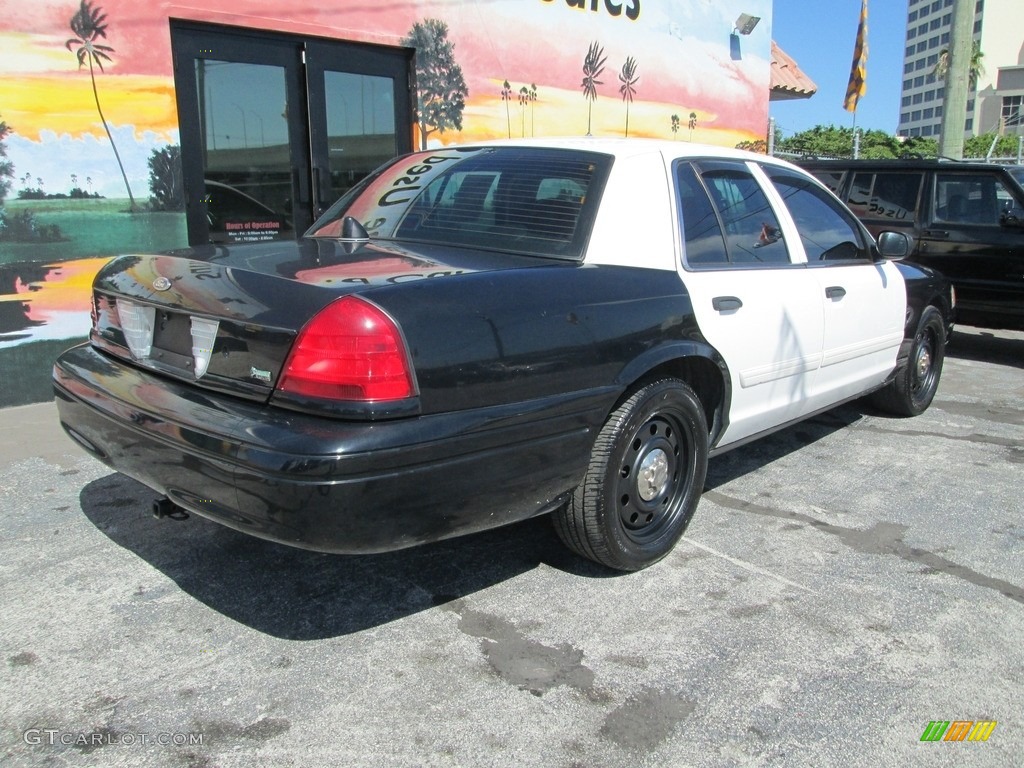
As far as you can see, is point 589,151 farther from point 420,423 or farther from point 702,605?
point 702,605

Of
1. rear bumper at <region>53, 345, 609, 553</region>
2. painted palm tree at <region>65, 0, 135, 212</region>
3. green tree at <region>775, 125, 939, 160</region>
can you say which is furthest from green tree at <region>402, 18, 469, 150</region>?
green tree at <region>775, 125, 939, 160</region>

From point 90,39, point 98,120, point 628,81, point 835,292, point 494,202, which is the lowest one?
point 835,292

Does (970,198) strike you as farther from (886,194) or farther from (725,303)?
(725,303)

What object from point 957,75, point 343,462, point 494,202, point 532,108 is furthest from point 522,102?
point 957,75

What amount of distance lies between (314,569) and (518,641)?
952 millimetres

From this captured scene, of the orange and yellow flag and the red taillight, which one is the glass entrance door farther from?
the orange and yellow flag

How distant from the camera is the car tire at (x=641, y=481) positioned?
3.12m

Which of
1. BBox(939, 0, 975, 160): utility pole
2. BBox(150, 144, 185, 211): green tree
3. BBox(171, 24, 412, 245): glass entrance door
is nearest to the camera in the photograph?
BBox(150, 144, 185, 211): green tree

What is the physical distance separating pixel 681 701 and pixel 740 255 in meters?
2.05

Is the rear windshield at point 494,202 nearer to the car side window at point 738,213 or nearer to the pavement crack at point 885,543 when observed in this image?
the car side window at point 738,213

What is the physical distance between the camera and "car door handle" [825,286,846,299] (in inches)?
171

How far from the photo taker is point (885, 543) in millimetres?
3838

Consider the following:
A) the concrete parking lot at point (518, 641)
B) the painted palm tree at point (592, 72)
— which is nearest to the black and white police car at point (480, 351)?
the concrete parking lot at point (518, 641)

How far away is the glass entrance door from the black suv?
456cm
